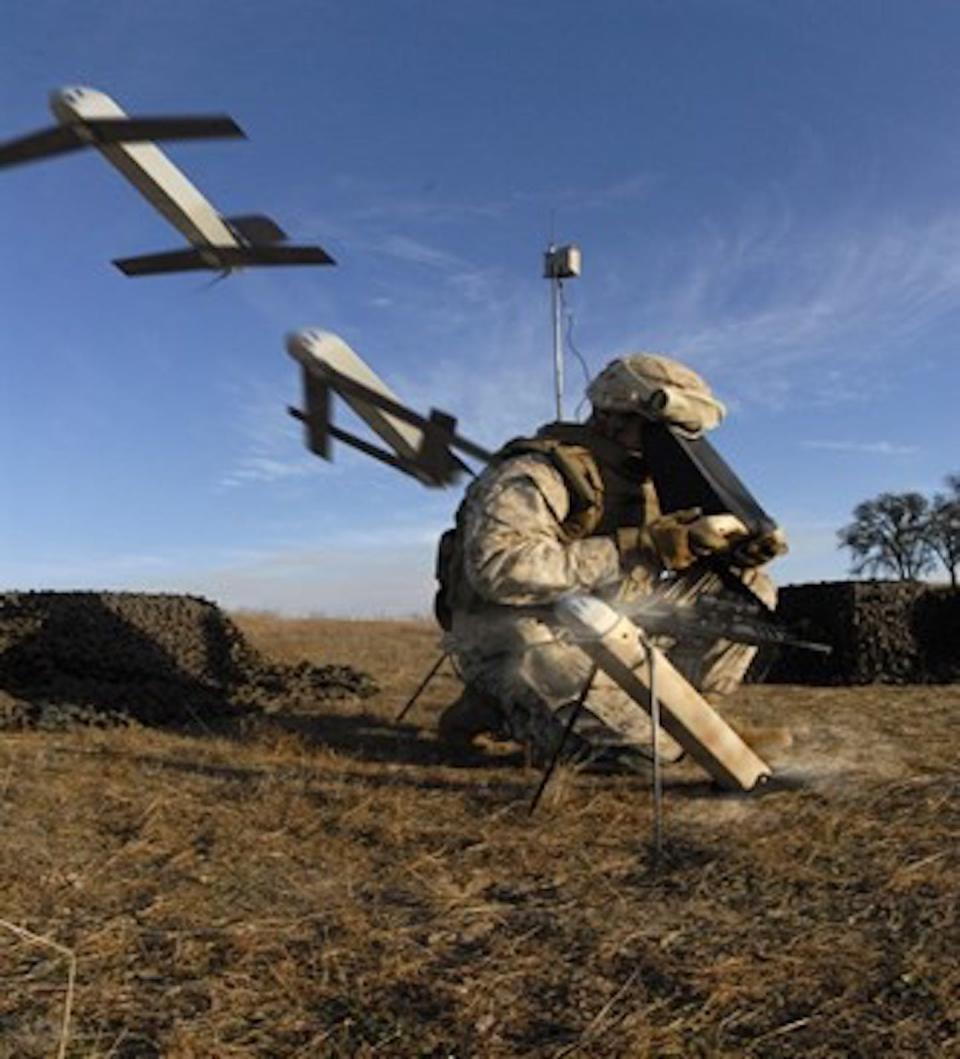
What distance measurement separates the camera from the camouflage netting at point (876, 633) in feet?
27.7

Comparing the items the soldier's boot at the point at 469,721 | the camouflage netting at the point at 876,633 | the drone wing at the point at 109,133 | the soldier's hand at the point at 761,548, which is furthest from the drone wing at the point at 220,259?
the camouflage netting at the point at 876,633

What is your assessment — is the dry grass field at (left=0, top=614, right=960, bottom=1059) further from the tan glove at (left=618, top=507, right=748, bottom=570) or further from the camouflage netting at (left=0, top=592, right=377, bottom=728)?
the camouflage netting at (left=0, top=592, right=377, bottom=728)

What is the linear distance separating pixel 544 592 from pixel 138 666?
12.3 feet

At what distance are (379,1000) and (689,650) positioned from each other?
307cm

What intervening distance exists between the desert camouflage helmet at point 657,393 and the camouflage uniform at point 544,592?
0.14ft

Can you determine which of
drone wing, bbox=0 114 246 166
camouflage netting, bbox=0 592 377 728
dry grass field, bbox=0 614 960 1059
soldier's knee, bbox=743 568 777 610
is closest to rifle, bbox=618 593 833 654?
soldier's knee, bbox=743 568 777 610

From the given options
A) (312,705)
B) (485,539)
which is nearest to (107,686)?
(312,705)

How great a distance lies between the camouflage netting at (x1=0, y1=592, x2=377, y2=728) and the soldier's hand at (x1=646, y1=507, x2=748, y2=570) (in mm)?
3108

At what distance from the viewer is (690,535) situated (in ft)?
14.9

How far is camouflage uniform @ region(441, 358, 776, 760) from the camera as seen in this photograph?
4645 millimetres

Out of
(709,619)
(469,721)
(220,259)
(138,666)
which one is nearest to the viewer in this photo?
(220,259)

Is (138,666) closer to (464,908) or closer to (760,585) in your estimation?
(760,585)

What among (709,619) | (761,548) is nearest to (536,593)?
(709,619)

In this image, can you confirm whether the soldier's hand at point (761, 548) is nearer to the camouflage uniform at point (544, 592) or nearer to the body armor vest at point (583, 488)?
the camouflage uniform at point (544, 592)
